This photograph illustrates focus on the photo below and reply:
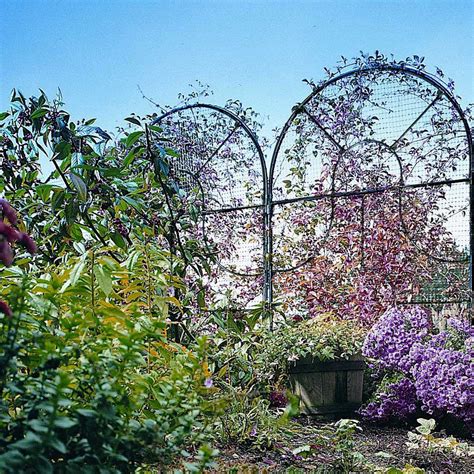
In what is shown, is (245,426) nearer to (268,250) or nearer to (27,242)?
(27,242)

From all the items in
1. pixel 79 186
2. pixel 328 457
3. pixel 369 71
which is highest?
pixel 369 71

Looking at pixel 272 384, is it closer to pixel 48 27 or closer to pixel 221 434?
pixel 221 434

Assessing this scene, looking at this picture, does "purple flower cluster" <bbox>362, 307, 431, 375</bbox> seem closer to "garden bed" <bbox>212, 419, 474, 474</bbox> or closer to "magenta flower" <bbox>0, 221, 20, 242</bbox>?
"garden bed" <bbox>212, 419, 474, 474</bbox>

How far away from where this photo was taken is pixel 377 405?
3.84 meters

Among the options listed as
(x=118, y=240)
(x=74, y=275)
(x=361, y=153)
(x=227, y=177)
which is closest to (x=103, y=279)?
(x=74, y=275)

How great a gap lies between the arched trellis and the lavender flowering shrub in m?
0.78

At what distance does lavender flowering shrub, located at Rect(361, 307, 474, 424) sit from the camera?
3527 millimetres

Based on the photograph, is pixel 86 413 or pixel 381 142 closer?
pixel 86 413

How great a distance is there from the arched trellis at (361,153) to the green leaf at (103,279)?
3167 millimetres

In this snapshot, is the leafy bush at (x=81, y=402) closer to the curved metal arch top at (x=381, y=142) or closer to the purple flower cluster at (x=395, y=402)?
the purple flower cluster at (x=395, y=402)

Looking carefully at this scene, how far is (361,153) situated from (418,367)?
72.6 inches

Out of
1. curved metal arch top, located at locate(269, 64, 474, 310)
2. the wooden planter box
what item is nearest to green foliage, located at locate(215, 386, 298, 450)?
the wooden planter box

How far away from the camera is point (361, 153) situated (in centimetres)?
504

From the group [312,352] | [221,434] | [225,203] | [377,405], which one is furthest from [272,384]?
[225,203]
